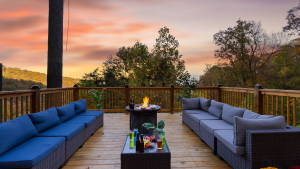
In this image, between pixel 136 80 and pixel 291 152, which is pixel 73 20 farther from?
pixel 291 152

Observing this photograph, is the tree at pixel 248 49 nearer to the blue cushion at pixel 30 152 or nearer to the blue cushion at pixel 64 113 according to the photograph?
the blue cushion at pixel 64 113

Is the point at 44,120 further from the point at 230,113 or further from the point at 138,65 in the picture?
the point at 138,65

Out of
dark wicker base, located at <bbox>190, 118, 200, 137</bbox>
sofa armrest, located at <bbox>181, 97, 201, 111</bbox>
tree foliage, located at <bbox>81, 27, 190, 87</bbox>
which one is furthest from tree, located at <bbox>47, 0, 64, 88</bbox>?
tree foliage, located at <bbox>81, 27, 190, 87</bbox>

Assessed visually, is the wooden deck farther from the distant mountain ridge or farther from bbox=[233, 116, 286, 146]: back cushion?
the distant mountain ridge

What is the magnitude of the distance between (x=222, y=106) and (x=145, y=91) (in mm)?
3205

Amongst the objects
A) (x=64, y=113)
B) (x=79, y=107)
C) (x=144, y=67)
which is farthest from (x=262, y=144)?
(x=144, y=67)

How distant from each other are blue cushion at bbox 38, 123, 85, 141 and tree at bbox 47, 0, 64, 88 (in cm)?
300

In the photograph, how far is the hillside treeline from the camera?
9.38 meters

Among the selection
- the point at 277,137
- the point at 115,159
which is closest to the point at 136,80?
the point at 115,159

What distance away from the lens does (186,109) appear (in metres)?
4.38

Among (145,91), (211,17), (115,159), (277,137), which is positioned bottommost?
(115,159)

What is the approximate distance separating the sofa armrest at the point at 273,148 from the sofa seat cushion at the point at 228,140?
0.28 feet

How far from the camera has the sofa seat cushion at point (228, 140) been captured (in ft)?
6.05

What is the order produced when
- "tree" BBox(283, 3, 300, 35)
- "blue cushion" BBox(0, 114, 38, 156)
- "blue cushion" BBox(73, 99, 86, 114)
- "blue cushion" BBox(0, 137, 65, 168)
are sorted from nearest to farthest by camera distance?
"blue cushion" BBox(0, 137, 65, 168), "blue cushion" BBox(0, 114, 38, 156), "blue cushion" BBox(73, 99, 86, 114), "tree" BBox(283, 3, 300, 35)
